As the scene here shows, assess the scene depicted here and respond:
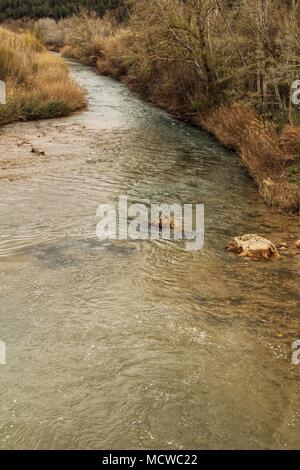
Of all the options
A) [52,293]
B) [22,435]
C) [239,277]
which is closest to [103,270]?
[52,293]

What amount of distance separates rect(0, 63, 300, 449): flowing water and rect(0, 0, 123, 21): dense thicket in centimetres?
4177

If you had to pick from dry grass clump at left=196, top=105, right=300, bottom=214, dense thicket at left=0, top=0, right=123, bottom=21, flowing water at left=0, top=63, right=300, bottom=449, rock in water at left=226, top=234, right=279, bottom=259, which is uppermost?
dense thicket at left=0, top=0, right=123, bottom=21

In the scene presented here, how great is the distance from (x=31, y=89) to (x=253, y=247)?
36.4 ft

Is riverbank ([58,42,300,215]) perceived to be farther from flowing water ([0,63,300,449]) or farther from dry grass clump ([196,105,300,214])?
flowing water ([0,63,300,449])

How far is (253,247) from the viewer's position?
629 centimetres

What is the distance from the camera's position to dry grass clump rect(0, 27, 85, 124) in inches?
546

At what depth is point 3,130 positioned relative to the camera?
41.3 ft

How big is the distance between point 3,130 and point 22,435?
34.2 ft

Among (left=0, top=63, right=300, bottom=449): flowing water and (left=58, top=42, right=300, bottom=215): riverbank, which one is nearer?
(left=0, top=63, right=300, bottom=449): flowing water

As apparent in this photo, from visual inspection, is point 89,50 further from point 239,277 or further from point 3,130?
point 239,277
